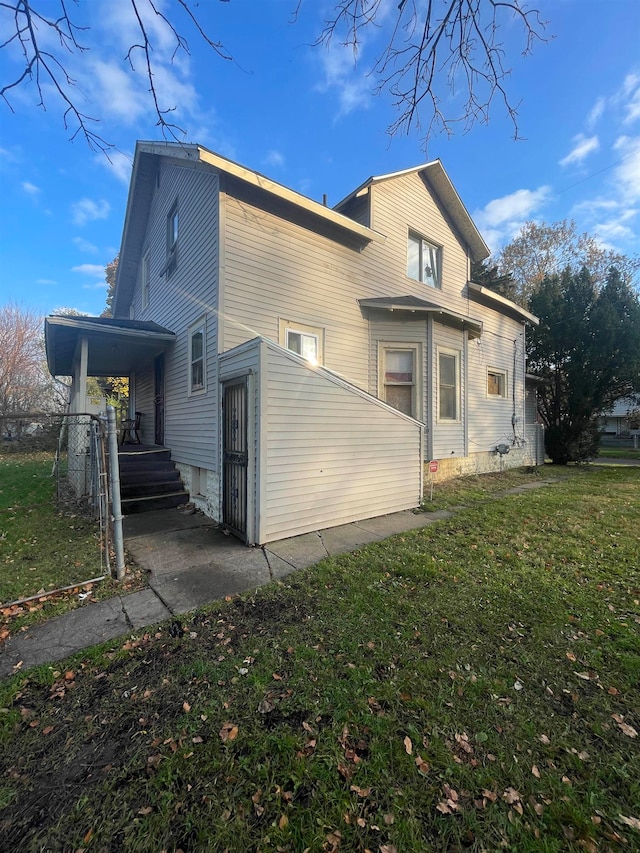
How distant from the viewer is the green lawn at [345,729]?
5.01 ft

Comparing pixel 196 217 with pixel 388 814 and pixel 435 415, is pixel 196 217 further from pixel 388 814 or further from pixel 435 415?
pixel 388 814

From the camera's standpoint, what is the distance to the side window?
8.54 m

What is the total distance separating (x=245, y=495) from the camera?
514 centimetres

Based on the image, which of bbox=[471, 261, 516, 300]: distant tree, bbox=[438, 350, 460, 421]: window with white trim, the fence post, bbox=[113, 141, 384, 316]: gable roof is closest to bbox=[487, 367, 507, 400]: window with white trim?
bbox=[438, 350, 460, 421]: window with white trim

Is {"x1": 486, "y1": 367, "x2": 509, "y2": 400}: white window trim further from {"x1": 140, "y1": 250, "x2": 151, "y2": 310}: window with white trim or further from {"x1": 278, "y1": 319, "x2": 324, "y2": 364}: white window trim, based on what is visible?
{"x1": 140, "y1": 250, "x2": 151, "y2": 310}: window with white trim

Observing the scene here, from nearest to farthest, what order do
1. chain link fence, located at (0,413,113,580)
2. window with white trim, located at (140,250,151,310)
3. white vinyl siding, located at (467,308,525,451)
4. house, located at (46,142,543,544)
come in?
chain link fence, located at (0,413,113,580) → house, located at (46,142,543,544) → window with white trim, located at (140,250,151,310) → white vinyl siding, located at (467,308,525,451)

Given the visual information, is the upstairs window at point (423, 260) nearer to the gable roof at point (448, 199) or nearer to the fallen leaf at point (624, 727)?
the gable roof at point (448, 199)

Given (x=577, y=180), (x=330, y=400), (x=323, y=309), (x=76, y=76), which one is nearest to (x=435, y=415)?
(x=323, y=309)

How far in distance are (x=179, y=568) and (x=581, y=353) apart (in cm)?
1682

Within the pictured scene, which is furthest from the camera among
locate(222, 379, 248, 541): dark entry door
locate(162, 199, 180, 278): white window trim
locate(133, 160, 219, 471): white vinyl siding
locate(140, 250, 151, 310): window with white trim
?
locate(140, 250, 151, 310): window with white trim

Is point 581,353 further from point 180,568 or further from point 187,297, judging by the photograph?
point 180,568

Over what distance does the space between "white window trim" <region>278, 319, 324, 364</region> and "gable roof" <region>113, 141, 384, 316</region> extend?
2347 mm

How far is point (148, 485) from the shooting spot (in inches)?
285

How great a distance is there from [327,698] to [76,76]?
4586 mm
